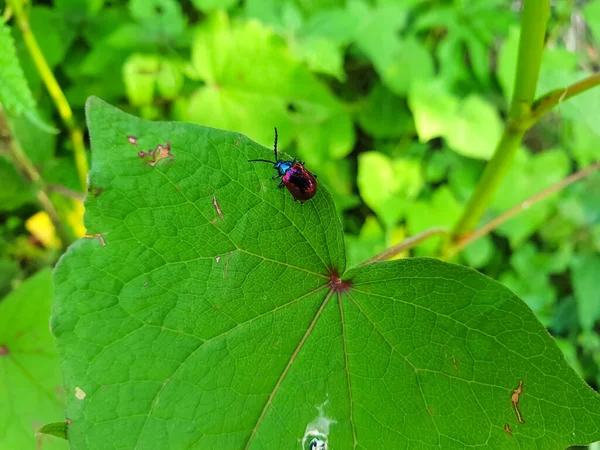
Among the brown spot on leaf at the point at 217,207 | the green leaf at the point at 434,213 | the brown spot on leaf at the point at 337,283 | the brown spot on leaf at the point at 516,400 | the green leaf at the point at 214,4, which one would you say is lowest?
the brown spot on leaf at the point at 516,400

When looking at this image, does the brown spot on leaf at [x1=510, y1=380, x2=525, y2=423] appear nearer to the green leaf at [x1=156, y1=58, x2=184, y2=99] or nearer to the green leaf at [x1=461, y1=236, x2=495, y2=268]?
the green leaf at [x1=461, y1=236, x2=495, y2=268]

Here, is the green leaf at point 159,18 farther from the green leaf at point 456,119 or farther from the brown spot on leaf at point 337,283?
the brown spot on leaf at point 337,283

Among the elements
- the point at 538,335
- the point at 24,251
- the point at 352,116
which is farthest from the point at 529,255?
the point at 24,251

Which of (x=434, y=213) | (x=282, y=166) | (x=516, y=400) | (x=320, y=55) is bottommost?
(x=516, y=400)

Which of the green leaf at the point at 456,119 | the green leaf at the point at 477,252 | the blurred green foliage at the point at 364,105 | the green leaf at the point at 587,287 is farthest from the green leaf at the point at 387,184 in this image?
the green leaf at the point at 587,287

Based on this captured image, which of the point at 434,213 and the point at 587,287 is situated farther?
the point at 587,287

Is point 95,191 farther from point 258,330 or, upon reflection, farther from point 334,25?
point 334,25

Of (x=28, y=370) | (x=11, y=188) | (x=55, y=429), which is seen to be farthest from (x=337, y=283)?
(x=11, y=188)
